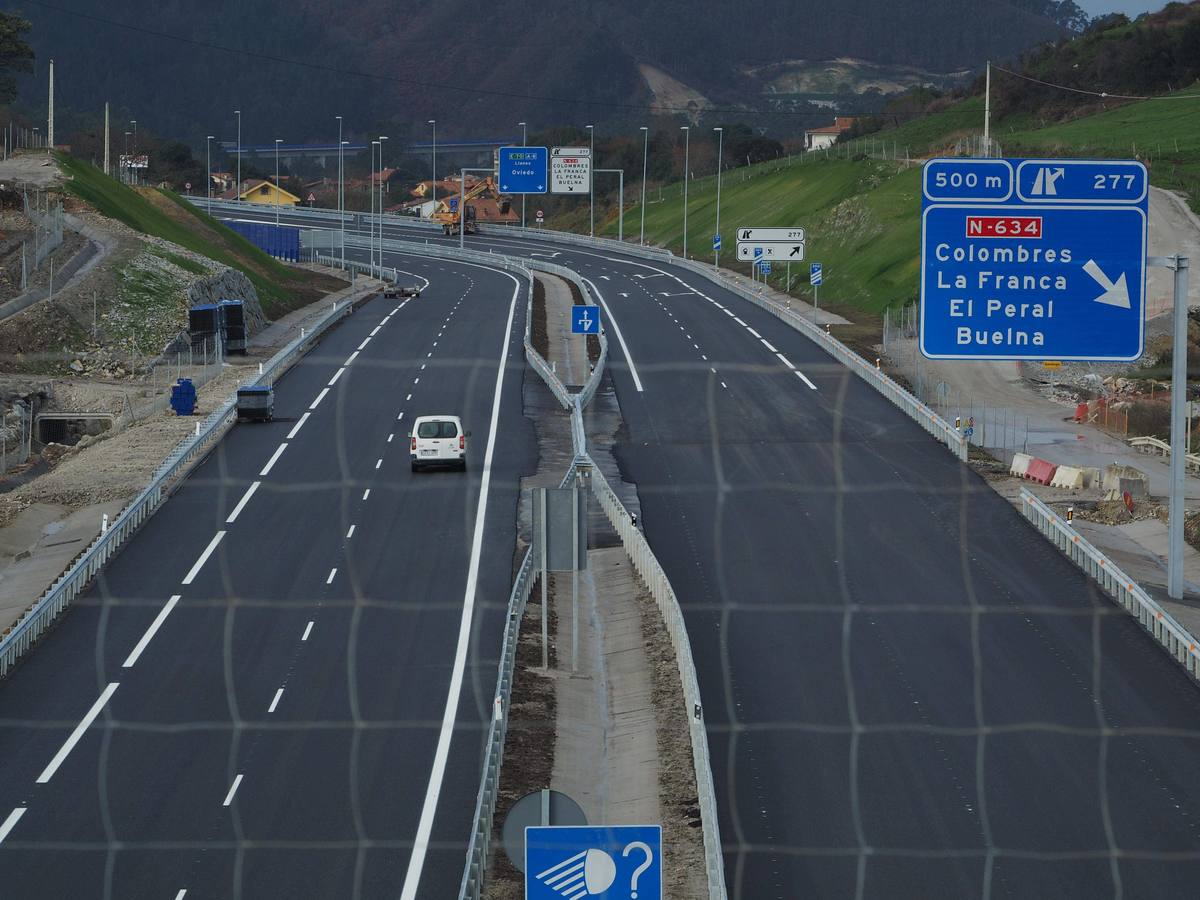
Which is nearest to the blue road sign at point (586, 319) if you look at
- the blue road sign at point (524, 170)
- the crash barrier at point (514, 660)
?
the crash barrier at point (514, 660)

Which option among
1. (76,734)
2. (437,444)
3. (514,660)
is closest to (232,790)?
(76,734)

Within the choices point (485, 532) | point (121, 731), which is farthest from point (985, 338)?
point (485, 532)

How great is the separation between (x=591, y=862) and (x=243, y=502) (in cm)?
3234

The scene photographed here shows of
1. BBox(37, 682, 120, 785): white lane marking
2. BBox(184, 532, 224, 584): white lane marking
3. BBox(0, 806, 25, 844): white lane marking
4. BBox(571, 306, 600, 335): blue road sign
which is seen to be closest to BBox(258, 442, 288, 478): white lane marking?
BBox(184, 532, 224, 584): white lane marking

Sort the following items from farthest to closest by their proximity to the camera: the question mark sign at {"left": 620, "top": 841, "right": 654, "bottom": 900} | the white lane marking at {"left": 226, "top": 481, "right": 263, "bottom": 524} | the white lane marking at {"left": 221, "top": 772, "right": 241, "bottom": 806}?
the white lane marking at {"left": 226, "top": 481, "right": 263, "bottom": 524} → the white lane marking at {"left": 221, "top": 772, "right": 241, "bottom": 806} → the question mark sign at {"left": 620, "top": 841, "right": 654, "bottom": 900}

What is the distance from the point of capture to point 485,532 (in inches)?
1574

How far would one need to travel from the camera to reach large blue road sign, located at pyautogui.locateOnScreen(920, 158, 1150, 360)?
83.1 ft

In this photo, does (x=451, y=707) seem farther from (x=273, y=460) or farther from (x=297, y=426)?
(x=297, y=426)

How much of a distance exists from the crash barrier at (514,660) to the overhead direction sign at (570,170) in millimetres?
60930

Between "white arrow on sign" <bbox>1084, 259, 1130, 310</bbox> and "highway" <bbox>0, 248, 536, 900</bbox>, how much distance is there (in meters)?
11.3

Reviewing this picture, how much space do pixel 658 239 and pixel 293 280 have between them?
146ft

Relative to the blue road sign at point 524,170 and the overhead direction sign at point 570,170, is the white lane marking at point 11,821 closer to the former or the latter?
the blue road sign at point 524,170

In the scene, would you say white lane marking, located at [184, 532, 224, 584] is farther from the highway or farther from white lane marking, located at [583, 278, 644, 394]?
white lane marking, located at [583, 278, 644, 394]

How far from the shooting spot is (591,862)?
11516mm
